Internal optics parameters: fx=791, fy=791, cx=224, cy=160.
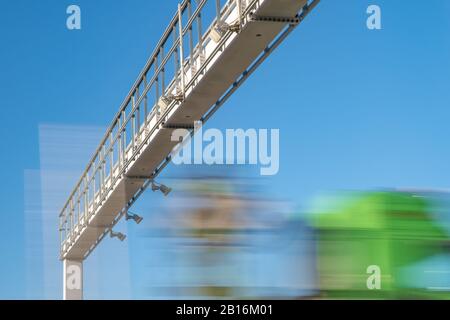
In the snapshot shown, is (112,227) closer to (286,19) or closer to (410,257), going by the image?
(286,19)

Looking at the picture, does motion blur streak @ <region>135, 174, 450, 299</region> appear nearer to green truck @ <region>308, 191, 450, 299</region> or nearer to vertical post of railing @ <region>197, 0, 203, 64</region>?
green truck @ <region>308, 191, 450, 299</region>

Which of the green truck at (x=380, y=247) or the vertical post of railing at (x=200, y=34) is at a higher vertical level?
the vertical post of railing at (x=200, y=34)

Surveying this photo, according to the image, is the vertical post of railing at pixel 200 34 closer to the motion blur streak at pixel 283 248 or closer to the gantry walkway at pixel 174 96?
the gantry walkway at pixel 174 96

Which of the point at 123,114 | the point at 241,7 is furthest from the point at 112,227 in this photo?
the point at 241,7

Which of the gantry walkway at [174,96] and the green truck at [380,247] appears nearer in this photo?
the green truck at [380,247]

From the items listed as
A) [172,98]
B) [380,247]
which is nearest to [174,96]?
[172,98]

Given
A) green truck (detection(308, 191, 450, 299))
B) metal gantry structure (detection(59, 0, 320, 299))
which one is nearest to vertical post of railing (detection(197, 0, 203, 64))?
metal gantry structure (detection(59, 0, 320, 299))

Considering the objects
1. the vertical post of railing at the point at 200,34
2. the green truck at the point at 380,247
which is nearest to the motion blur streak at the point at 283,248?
the green truck at the point at 380,247

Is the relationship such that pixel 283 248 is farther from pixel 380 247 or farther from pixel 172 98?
pixel 172 98

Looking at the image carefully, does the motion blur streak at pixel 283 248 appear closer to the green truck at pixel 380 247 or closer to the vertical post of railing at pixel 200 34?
the green truck at pixel 380 247

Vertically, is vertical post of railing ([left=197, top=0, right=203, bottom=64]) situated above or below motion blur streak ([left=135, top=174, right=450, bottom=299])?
above

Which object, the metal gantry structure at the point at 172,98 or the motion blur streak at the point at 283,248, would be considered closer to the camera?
the motion blur streak at the point at 283,248
